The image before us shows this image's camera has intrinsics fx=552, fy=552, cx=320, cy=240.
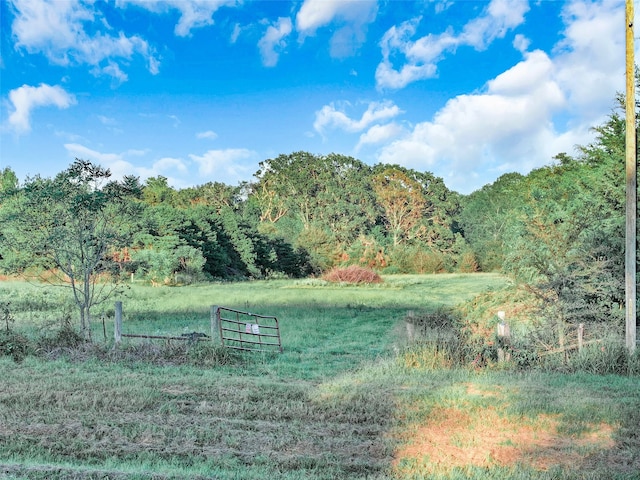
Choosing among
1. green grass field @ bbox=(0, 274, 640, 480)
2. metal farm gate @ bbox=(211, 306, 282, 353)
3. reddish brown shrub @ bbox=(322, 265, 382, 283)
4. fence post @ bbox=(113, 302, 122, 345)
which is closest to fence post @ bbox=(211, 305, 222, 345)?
metal farm gate @ bbox=(211, 306, 282, 353)

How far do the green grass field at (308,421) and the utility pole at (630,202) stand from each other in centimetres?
182

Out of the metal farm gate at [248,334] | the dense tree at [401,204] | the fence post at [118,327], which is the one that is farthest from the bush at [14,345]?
the dense tree at [401,204]

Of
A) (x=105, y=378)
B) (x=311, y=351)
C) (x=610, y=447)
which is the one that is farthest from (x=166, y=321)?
(x=610, y=447)

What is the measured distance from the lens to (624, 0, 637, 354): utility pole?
36.0 ft

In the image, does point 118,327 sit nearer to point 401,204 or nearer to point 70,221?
point 70,221

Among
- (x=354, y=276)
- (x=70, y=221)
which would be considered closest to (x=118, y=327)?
(x=70, y=221)

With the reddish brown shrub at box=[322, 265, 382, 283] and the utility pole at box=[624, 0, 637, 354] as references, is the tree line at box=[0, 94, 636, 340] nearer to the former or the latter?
the utility pole at box=[624, 0, 637, 354]

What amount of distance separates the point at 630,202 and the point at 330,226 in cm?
5502

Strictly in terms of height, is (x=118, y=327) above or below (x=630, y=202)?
below

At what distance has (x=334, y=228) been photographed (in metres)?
65.3

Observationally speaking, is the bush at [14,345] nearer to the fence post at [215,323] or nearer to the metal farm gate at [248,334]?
the fence post at [215,323]

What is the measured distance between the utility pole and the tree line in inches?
60.7

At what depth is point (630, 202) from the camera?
11.2 m

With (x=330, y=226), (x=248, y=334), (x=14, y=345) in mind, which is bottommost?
(x=248, y=334)
